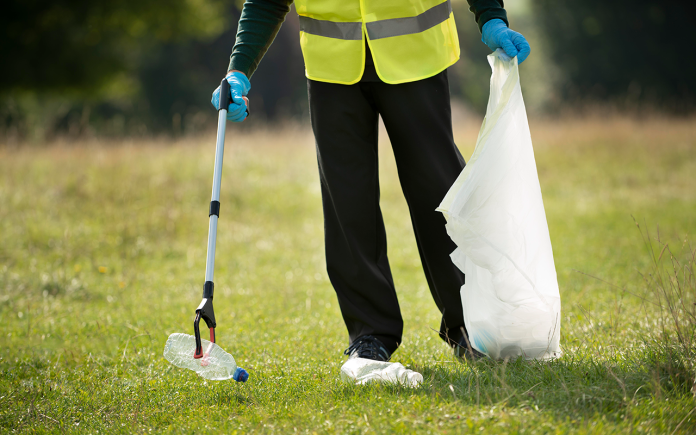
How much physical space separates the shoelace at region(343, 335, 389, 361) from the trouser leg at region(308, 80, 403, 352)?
4cm

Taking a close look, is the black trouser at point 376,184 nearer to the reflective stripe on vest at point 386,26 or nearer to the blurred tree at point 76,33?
the reflective stripe on vest at point 386,26

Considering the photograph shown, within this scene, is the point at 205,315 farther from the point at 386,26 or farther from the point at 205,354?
the point at 386,26

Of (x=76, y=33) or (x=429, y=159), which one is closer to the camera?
(x=429, y=159)

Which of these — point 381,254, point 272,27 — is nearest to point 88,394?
point 381,254

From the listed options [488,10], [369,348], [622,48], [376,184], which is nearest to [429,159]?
[376,184]

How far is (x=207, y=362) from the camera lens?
6.68ft

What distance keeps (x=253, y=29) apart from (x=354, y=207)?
873 millimetres

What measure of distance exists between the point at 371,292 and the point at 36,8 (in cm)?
1554

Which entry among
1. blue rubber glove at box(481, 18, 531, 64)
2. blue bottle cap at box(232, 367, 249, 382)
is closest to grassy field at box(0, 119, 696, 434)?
blue bottle cap at box(232, 367, 249, 382)

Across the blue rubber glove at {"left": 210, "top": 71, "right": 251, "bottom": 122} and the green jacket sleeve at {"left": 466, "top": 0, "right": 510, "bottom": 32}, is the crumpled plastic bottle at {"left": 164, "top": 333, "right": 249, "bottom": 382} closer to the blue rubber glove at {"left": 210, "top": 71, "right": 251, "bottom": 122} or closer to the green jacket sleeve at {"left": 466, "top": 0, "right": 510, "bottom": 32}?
the blue rubber glove at {"left": 210, "top": 71, "right": 251, "bottom": 122}

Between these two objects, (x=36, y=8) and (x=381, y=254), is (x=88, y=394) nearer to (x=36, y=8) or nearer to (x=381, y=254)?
(x=381, y=254)

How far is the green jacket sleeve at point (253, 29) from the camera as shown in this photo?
238 cm

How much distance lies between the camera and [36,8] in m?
14.4

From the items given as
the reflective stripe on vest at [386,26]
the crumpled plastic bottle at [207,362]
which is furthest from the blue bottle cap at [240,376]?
the reflective stripe on vest at [386,26]
